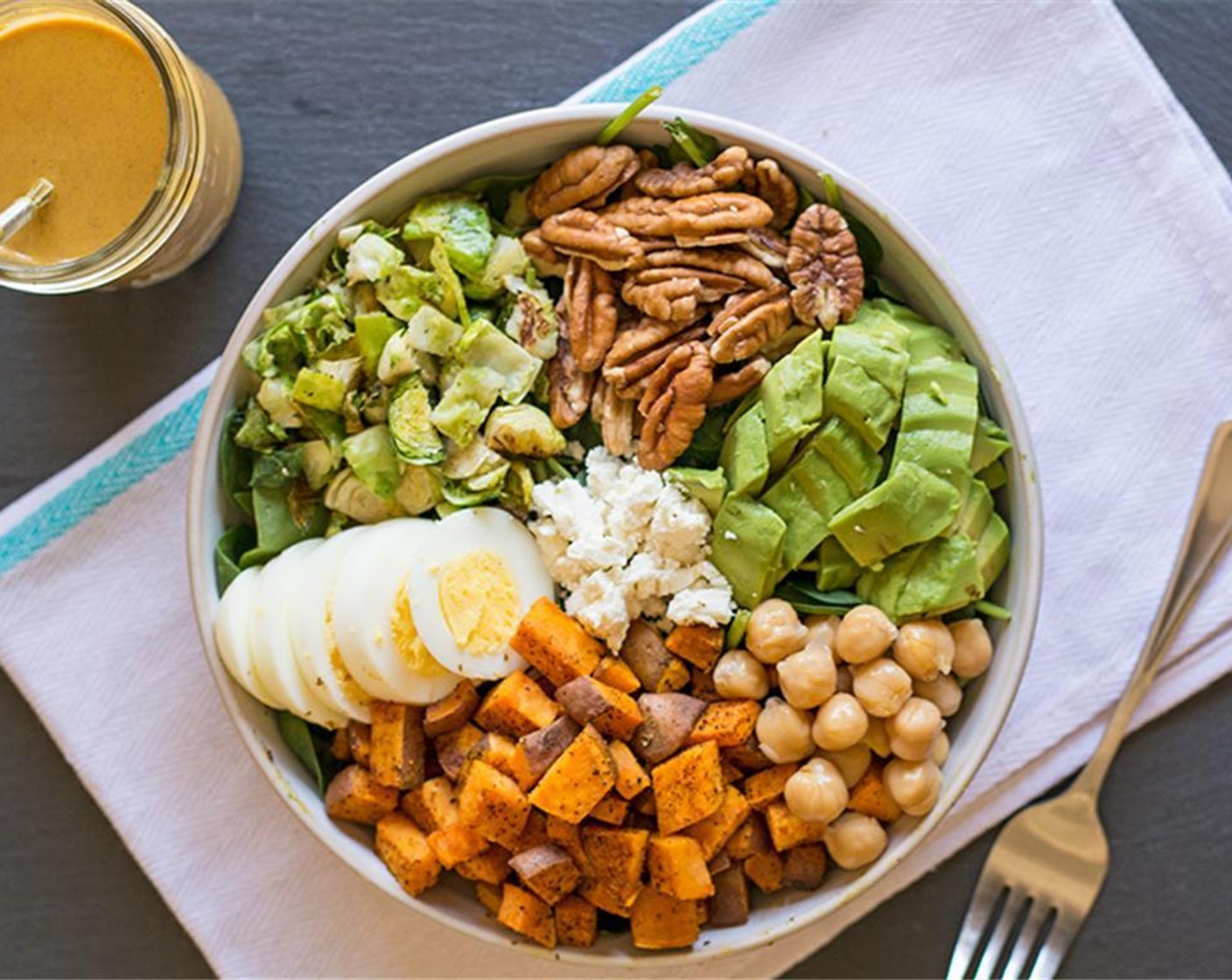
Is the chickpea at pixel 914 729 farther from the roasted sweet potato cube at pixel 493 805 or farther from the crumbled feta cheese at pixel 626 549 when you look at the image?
the roasted sweet potato cube at pixel 493 805

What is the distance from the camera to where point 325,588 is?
178 cm

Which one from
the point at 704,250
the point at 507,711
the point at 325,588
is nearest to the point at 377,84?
the point at 704,250

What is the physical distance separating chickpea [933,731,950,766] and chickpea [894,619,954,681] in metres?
0.09

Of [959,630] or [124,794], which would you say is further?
[124,794]

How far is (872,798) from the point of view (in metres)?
1.78

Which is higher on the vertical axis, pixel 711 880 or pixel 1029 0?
pixel 1029 0

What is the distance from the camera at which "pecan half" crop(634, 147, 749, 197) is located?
1758mm

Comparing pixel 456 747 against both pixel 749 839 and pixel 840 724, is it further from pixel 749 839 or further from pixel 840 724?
pixel 840 724

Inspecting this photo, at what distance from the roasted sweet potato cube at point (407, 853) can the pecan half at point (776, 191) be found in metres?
1.00

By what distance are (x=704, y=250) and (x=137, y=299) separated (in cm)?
92

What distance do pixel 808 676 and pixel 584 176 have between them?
29.6 inches

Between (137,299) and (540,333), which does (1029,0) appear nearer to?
(540,333)

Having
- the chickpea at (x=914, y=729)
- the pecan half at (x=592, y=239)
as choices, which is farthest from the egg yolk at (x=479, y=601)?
the chickpea at (x=914, y=729)

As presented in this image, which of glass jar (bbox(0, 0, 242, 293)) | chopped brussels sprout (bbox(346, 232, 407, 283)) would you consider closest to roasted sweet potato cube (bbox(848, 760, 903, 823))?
chopped brussels sprout (bbox(346, 232, 407, 283))
